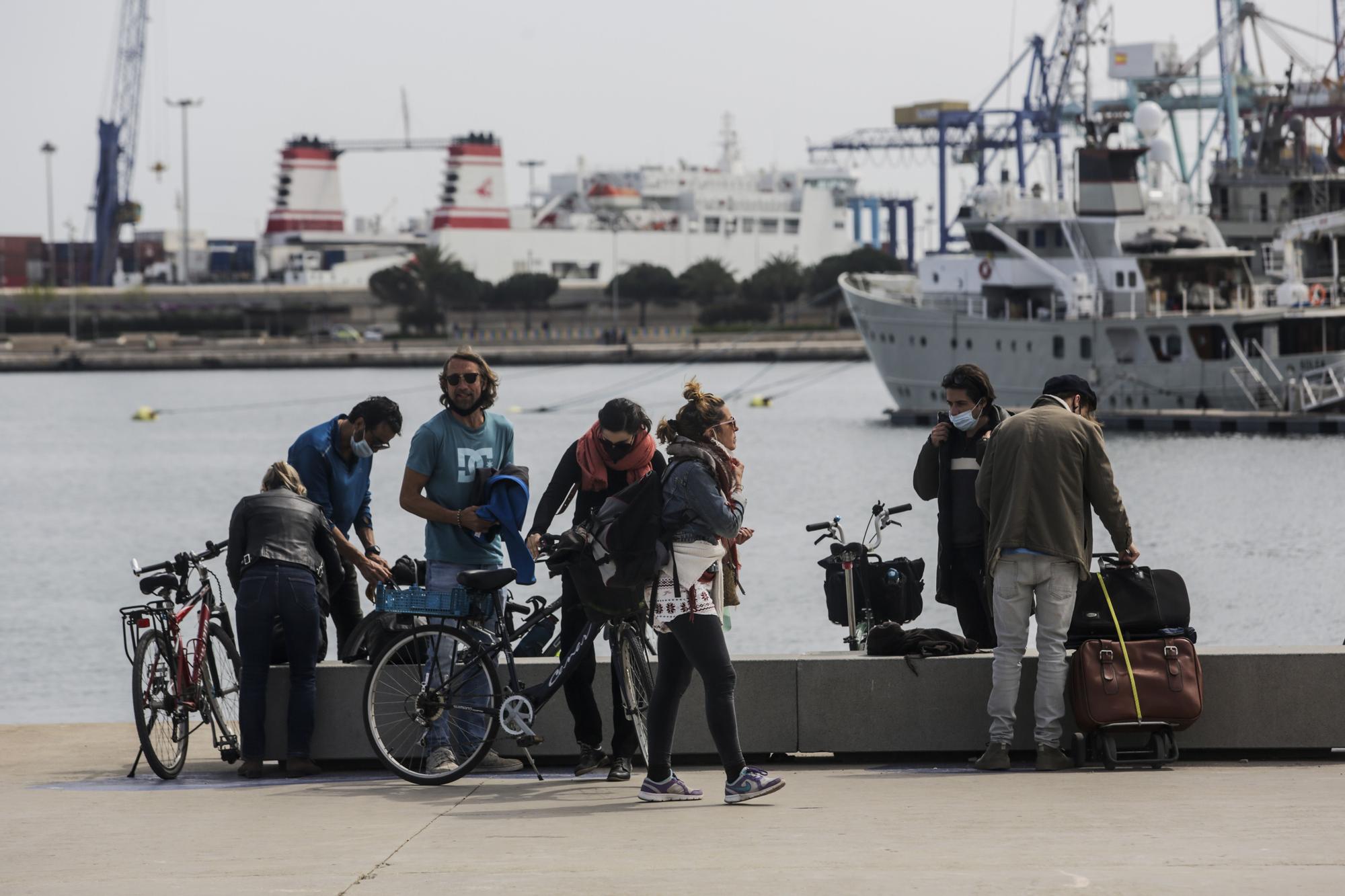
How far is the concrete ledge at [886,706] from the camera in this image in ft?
23.3

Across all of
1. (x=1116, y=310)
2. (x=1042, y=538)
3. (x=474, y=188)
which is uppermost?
(x=474, y=188)

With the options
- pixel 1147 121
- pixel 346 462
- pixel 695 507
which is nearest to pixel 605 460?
pixel 695 507

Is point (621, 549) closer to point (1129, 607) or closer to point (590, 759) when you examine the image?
point (590, 759)

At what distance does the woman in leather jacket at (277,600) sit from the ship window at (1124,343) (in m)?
41.9

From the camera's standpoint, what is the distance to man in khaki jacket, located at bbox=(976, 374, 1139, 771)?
6773mm

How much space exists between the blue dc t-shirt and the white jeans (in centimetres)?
196

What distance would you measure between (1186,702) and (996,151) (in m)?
99.8

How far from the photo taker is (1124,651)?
6.85m

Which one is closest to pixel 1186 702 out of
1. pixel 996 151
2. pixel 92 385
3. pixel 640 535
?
pixel 640 535

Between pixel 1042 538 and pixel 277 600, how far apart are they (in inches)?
114

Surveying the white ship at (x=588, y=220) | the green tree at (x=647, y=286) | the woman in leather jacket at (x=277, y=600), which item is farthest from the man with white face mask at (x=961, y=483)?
the white ship at (x=588, y=220)

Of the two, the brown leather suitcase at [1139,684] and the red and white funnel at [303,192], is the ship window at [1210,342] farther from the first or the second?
the red and white funnel at [303,192]

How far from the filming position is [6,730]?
8.30 m

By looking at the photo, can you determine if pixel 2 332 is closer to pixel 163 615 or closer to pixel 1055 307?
pixel 1055 307
